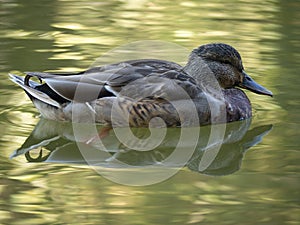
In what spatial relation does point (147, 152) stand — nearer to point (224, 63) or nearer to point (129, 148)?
point (129, 148)

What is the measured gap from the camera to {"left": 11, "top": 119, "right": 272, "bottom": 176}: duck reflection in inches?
254

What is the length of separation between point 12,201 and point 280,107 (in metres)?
3.07

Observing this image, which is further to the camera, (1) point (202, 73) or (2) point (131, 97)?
(1) point (202, 73)

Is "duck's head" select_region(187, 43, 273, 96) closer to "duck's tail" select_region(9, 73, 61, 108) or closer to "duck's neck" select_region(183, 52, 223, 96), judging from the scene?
"duck's neck" select_region(183, 52, 223, 96)

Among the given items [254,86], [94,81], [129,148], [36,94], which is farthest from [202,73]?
[36,94]

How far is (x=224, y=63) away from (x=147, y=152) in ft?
4.64

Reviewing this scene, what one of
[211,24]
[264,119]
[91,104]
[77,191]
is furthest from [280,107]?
[211,24]

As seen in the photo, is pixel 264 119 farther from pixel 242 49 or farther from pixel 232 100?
pixel 242 49

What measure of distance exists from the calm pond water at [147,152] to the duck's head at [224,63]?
253 millimetres

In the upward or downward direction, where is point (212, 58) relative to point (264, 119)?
upward

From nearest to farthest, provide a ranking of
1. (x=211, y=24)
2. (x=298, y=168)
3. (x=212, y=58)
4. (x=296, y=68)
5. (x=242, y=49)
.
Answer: (x=298, y=168) → (x=212, y=58) → (x=296, y=68) → (x=242, y=49) → (x=211, y=24)

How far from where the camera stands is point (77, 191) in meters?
5.75

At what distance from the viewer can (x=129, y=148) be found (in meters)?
6.82

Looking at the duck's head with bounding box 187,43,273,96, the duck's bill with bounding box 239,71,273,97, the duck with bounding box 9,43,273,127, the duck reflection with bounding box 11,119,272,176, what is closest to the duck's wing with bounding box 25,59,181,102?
the duck with bounding box 9,43,273,127
